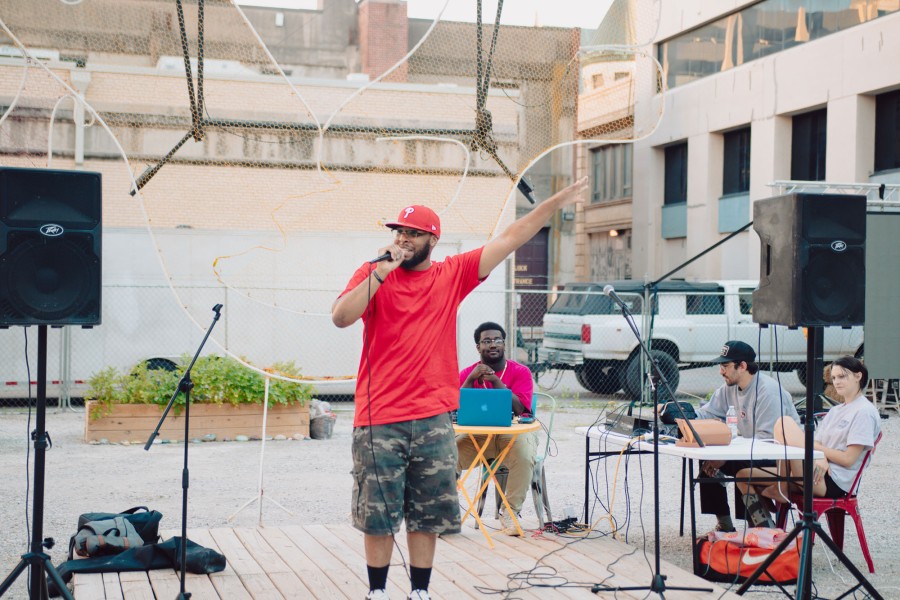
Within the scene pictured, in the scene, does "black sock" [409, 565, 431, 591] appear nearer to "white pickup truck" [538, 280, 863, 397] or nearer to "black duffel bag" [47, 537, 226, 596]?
"black duffel bag" [47, 537, 226, 596]

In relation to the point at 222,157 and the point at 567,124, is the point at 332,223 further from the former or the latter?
the point at 567,124

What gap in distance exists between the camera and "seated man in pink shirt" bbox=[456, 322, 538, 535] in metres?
6.31

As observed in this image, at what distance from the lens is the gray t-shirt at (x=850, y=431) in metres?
5.88

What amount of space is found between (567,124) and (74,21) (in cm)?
1463

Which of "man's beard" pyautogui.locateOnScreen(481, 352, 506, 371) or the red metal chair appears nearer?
the red metal chair

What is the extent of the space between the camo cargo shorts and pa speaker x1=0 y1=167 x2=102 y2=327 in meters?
1.41

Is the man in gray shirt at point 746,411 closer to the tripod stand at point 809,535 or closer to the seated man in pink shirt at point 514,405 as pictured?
the seated man in pink shirt at point 514,405

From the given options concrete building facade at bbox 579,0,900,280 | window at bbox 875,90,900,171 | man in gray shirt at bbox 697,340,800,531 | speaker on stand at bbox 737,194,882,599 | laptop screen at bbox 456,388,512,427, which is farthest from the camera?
concrete building facade at bbox 579,0,900,280

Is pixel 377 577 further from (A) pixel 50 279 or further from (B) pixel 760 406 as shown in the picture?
(B) pixel 760 406

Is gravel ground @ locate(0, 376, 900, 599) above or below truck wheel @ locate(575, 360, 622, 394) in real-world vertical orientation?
below

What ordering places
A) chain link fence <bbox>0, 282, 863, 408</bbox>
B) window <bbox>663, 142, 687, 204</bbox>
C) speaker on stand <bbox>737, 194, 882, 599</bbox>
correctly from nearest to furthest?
speaker on stand <bbox>737, 194, 882, 599</bbox>, chain link fence <bbox>0, 282, 863, 408</bbox>, window <bbox>663, 142, 687, 204</bbox>

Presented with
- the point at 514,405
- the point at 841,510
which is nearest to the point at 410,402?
the point at 514,405

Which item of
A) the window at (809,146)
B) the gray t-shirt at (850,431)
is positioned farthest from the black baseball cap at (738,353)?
the window at (809,146)

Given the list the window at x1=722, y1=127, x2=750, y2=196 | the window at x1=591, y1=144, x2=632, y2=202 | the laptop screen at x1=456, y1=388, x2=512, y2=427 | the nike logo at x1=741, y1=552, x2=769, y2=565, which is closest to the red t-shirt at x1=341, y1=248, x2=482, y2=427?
the laptop screen at x1=456, y1=388, x2=512, y2=427
